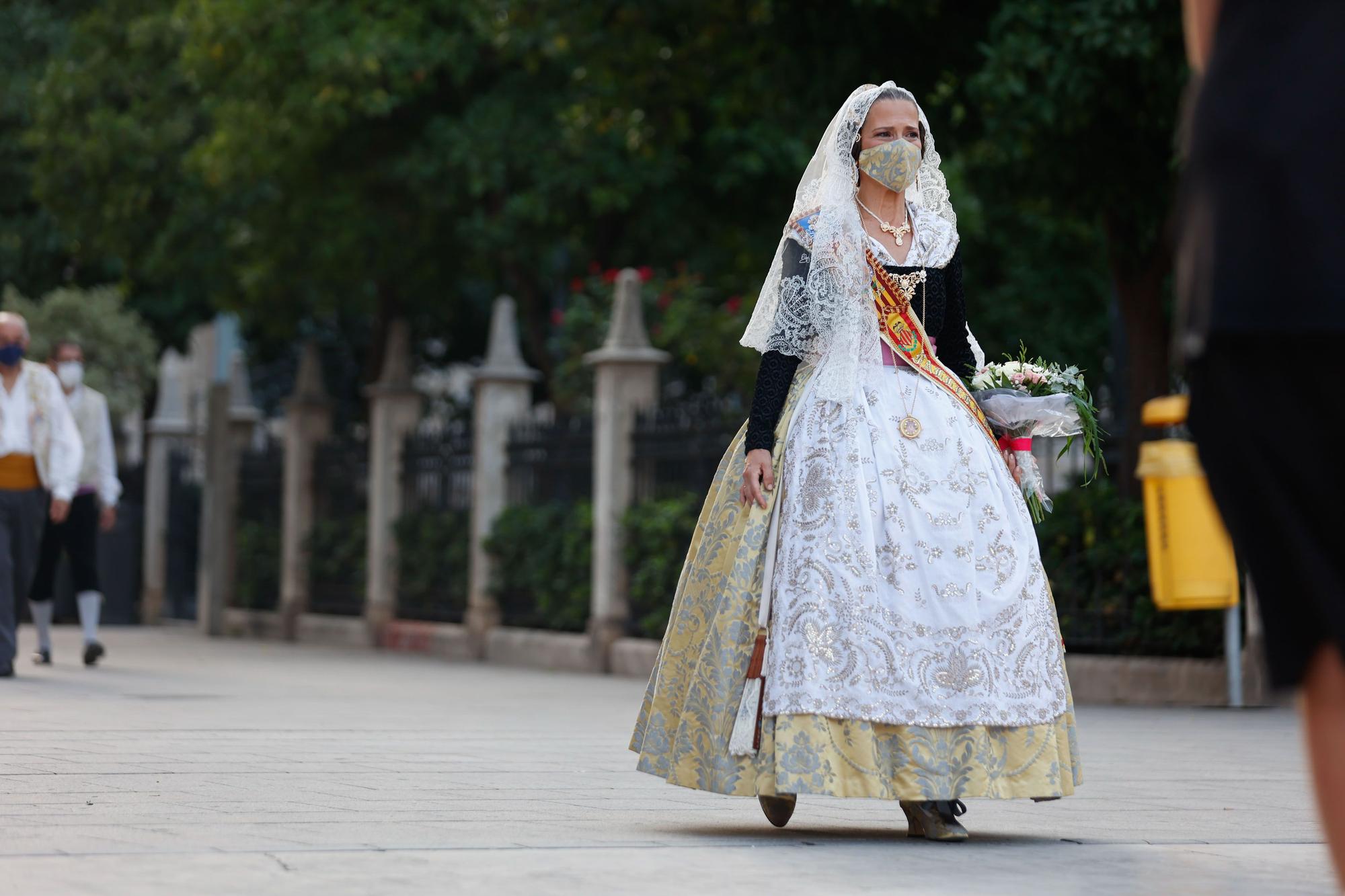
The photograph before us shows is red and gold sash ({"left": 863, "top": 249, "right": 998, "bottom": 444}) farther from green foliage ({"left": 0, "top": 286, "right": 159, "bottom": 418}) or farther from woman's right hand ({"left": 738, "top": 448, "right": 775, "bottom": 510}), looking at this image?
green foliage ({"left": 0, "top": 286, "right": 159, "bottom": 418})

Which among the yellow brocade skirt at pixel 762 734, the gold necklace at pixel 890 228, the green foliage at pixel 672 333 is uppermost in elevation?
the green foliage at pixel 672 333

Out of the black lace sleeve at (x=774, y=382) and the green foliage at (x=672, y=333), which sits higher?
the green foliage at (x=672, y=333)

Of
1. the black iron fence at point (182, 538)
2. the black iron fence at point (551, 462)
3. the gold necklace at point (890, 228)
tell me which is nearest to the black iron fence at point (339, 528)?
the black iron fence at point (551, 462)

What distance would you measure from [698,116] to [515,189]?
2.05m

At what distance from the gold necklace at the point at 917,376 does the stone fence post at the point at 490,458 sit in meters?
11.1

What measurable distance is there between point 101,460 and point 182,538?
10.3 m

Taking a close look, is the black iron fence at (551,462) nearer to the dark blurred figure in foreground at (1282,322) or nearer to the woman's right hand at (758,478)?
the woman's right hand at (758,478)

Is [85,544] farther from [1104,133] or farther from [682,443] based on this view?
[1104,133]

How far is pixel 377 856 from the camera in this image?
4.91 m

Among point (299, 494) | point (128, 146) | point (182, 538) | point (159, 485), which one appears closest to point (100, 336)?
point (128, 146)

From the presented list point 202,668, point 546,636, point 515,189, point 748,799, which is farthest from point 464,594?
point 748,799

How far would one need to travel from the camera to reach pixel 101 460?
14.1 m

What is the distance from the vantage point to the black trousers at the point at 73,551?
44.9 feet

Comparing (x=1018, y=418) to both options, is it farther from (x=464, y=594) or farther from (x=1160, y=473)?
(x=464, y=594)
